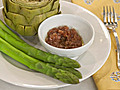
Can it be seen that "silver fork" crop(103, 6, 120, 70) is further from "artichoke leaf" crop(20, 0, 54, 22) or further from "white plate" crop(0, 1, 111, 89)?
"artichoke leaf" crop(20, 0, 54, 22)

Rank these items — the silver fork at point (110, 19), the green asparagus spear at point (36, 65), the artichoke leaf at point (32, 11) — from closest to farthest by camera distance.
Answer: the green asparagus spear at point (36, 65), the artichoke leaf at point (32, 11), the silver fork at point (110, 19)

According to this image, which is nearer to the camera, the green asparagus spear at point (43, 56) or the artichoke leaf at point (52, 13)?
the green asparagus spear at point (43, 56)

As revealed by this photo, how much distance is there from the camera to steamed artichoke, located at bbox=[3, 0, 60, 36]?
76cm

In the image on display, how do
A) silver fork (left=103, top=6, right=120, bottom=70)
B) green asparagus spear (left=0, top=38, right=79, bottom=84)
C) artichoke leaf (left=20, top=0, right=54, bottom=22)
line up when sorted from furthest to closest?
silver fork (left=103, top=6, right=120, bottom=70) < artichoke leaf (left=20, top=0, right=54, bottom=22) < green asparagus spear (left=0, top=38, right=79, bottom=84)

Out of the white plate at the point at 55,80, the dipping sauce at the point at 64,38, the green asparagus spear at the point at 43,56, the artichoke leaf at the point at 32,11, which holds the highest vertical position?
the artichoke leaf at the point at 32,11

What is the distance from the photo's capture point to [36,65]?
686 mm

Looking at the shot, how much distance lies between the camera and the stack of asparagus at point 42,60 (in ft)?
2.16

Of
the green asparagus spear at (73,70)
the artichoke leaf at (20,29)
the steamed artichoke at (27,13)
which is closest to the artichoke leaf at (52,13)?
the steamed artichoke at (27,13)

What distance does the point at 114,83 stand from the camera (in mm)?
713

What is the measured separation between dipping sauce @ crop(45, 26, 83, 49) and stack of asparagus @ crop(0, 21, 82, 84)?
0.21 ft

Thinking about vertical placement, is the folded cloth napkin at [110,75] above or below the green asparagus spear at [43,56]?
below

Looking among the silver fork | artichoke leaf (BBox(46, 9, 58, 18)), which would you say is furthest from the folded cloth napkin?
artichoke leaf (BBox(46, 9, 58, 18))

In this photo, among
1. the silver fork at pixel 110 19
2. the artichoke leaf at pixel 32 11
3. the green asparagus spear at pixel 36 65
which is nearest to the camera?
the green asparagus spear at pixel 36 65

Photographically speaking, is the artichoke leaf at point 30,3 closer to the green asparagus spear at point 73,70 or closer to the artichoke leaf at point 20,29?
the artichoke leaf at point 20,29
